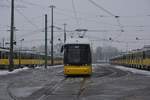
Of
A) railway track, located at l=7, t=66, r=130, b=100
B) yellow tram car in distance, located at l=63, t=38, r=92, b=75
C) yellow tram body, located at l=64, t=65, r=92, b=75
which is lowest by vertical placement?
railway track, located at l=7, t=66, r=130, b=100

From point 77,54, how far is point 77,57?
0.33 metres

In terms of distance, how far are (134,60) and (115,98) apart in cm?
5556

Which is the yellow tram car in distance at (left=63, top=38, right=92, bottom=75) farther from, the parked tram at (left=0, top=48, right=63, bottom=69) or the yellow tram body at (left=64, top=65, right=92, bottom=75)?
the parked tram at (left=0, top=48, right=63, bottom=69)

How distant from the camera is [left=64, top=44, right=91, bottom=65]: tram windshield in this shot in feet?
117

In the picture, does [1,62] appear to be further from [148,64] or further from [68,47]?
[68,47]

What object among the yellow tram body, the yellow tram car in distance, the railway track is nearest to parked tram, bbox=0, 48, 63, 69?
the yellow tram car in distance

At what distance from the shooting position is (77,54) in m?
36.1

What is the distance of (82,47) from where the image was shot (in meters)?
36.4

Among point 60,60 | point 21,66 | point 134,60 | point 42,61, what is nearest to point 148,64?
point 134,60

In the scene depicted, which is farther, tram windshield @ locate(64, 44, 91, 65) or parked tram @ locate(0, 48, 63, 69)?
parked tram @ locate(0, 48, 63, 69)

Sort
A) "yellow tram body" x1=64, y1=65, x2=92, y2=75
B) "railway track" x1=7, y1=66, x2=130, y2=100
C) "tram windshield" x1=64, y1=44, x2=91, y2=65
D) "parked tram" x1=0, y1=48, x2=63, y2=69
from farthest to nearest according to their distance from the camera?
"parked tram" x1=0, y1=48, x2=63, y2=69 < "tram windshield" x1=64, y1=44, x2=91, y2=65 < "yellow tram body" x1=64, y1=65, x2=92, y2=75 < "railway track" x1=7, y1=66, x2=130, y2=100

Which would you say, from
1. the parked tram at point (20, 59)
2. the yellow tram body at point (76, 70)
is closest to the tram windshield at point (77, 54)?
the yellow tram body at point (76, 70)

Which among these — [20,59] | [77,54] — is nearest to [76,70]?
[77,54]

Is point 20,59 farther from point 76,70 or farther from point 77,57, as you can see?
point 76,70
